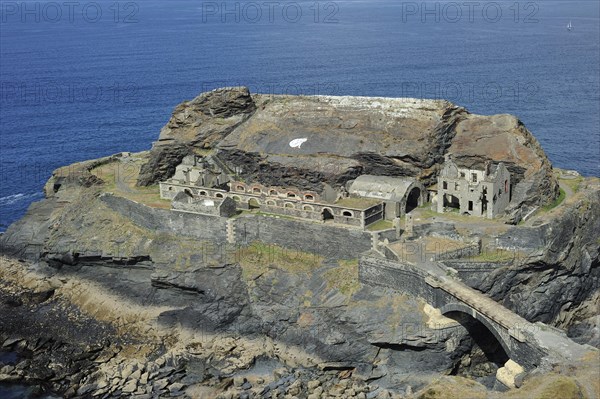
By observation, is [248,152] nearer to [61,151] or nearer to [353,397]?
[353,397]

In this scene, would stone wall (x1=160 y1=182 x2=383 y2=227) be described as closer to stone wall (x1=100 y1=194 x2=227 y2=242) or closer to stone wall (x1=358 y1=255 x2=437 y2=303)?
stone wall (x1=100 y1=194 x2=227 y2=242)

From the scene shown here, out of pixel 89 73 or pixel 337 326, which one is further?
pixel 89 73

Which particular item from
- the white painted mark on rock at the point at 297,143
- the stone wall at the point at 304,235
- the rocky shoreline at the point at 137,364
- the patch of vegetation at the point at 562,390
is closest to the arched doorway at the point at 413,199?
the stone wall at the point at 304,235

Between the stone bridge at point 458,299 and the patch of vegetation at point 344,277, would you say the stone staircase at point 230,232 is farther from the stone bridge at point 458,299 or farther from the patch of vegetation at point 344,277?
the stone bridge at point 458,299

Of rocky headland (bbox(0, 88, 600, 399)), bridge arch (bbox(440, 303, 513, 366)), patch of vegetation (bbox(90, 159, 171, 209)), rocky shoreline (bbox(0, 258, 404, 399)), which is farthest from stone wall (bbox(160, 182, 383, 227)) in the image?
rocky shoreline (bbox(0, 258, 404, 399))

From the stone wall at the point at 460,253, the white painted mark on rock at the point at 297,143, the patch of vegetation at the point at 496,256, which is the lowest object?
the patch of vegetation at the point at 496,256

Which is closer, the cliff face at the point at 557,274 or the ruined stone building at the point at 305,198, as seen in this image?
the cliff face at the point at 557,274

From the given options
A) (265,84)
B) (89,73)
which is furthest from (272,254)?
(89,73)
